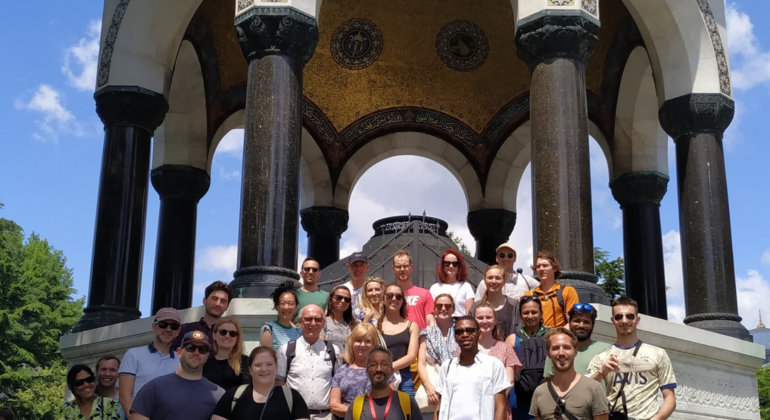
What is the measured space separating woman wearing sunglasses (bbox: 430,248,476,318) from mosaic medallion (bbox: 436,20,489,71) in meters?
10.5

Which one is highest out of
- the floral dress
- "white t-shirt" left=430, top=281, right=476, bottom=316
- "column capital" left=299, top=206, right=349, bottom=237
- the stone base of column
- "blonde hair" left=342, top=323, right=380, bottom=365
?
"column capital" left=299, top=206, right=349, bottom=237

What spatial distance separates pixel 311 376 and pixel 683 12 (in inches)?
314

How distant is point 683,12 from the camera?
11953 mm

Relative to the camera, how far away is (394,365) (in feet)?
21.4

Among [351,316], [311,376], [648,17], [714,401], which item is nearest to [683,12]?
[648,17]

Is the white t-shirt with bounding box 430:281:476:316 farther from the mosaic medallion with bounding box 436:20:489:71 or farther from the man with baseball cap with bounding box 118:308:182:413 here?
the mosaic medallion with bounding box 436:20:489:71

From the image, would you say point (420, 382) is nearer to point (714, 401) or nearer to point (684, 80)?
point (714, 401)

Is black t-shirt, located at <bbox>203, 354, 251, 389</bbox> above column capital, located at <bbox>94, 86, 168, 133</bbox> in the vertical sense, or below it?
below

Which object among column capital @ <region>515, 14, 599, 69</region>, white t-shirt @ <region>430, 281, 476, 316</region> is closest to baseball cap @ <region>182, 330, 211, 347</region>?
white t-shirt @ <region>430, 281, 476, 316</region>

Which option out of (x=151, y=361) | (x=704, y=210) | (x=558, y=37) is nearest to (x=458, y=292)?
(x=151, y=361)

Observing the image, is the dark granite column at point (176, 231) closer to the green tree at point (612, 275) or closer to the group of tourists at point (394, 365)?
the group of tourists at point (394, 365)

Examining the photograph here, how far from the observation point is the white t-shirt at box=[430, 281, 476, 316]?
7.79 m

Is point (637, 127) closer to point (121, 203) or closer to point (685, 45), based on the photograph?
point (685, 45)

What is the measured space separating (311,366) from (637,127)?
10566mm
